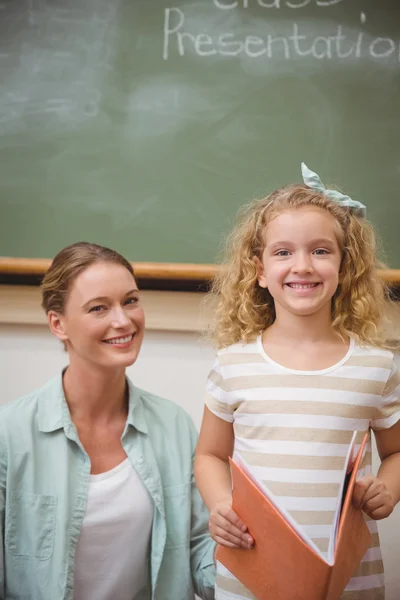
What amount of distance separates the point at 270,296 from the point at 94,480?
458 millimetres

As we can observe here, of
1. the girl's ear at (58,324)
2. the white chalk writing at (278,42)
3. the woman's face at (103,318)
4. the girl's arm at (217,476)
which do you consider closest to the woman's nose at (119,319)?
the woman's face at (103,318)

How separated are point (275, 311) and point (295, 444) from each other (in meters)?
0.25

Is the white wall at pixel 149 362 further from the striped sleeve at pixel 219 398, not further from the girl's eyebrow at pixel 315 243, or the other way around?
the girl's eyebrow at pixel 315 243

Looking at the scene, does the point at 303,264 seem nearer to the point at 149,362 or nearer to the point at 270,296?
the point at 270,296

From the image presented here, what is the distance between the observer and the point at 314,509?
92cm

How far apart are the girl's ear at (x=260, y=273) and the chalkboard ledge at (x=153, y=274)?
15.3 inches

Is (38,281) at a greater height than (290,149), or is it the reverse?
(290,149)

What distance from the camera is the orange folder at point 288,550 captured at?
735 mm

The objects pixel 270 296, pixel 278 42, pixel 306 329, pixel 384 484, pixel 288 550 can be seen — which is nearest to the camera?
pixel 288 550

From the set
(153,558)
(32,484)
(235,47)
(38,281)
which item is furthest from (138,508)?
(235,47)

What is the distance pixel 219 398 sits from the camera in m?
1.01

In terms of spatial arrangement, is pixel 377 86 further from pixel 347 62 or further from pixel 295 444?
pixel 295 444

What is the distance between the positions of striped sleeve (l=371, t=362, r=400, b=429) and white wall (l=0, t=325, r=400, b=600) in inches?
23.8

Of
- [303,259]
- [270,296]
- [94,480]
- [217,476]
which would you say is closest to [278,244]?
[303,259]
